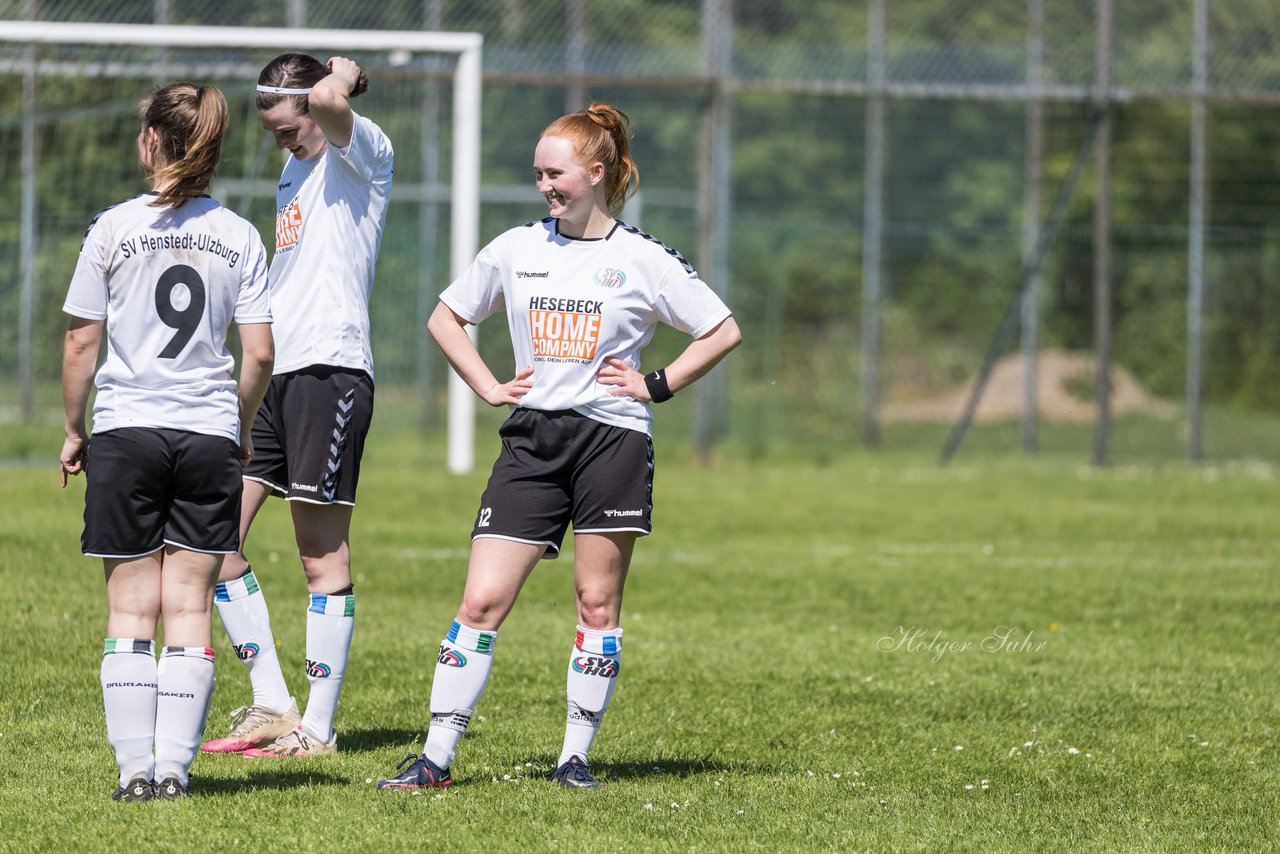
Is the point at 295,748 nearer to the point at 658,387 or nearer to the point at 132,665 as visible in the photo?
the point at 132,665

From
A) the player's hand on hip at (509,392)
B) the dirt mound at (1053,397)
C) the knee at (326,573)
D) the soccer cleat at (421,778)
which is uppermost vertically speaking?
the player's hand on hip at (509,392)

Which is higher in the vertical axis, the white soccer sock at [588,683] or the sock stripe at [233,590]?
the sock stripe at [233,590]

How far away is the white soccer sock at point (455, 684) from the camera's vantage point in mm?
5324

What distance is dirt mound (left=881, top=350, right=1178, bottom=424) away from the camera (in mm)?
19688

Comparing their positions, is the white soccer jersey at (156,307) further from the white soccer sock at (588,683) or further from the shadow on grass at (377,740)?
the shadow on grass at (377,740)

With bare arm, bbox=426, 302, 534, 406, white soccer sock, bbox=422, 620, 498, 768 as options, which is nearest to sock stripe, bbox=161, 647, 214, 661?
white soccer sock, bbox=422, 620, 498, 768

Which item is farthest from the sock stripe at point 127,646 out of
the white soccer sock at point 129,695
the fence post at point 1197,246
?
the fence post at point 1197,246

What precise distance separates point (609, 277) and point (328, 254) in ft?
3.67

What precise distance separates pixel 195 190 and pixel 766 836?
2.46 m

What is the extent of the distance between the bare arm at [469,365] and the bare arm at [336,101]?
691 millimetres

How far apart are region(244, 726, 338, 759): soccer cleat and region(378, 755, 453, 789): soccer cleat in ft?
1.87

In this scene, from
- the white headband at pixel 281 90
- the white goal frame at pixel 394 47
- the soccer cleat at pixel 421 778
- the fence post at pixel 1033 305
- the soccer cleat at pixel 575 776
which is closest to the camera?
the soccer cleat at pixel 421 778

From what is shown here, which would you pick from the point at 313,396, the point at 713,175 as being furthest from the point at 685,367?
the point at 713,175

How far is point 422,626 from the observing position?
8539 millimetres
